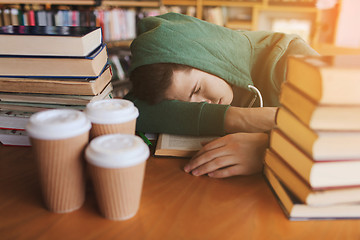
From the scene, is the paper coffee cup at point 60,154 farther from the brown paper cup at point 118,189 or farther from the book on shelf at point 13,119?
the book on shelf at point 13,119

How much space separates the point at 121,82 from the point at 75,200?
8.09 ft

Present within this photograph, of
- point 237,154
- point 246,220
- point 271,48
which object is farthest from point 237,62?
point 246,220

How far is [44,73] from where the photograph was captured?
0.69 meters

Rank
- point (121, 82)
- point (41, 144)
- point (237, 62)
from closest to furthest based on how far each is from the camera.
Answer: point (41, 144) < point (237, 62) < point (121, 82)

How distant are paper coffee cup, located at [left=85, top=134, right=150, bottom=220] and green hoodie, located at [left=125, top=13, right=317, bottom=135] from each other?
1.14 feet

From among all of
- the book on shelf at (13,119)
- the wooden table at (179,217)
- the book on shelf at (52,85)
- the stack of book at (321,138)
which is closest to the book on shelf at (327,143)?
the stack of book at (321,138)

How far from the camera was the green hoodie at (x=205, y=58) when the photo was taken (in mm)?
799

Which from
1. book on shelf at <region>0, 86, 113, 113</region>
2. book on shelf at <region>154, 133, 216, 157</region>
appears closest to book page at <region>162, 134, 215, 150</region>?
book on shelf at <region>154, 133, 216, 157</region>

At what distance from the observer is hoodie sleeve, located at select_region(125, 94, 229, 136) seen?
0.78 m

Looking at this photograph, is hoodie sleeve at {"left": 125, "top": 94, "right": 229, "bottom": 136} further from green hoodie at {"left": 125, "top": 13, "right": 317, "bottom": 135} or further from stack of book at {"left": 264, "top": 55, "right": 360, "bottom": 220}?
stack of book at {"left": 264, "top": 55, "right": 360, "bottom": 220}

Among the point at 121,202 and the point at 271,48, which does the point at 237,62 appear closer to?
the point at 271,48

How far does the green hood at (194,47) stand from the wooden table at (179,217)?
425 millimetres

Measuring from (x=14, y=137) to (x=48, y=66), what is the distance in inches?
8.3

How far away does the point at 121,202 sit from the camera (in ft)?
1.50
